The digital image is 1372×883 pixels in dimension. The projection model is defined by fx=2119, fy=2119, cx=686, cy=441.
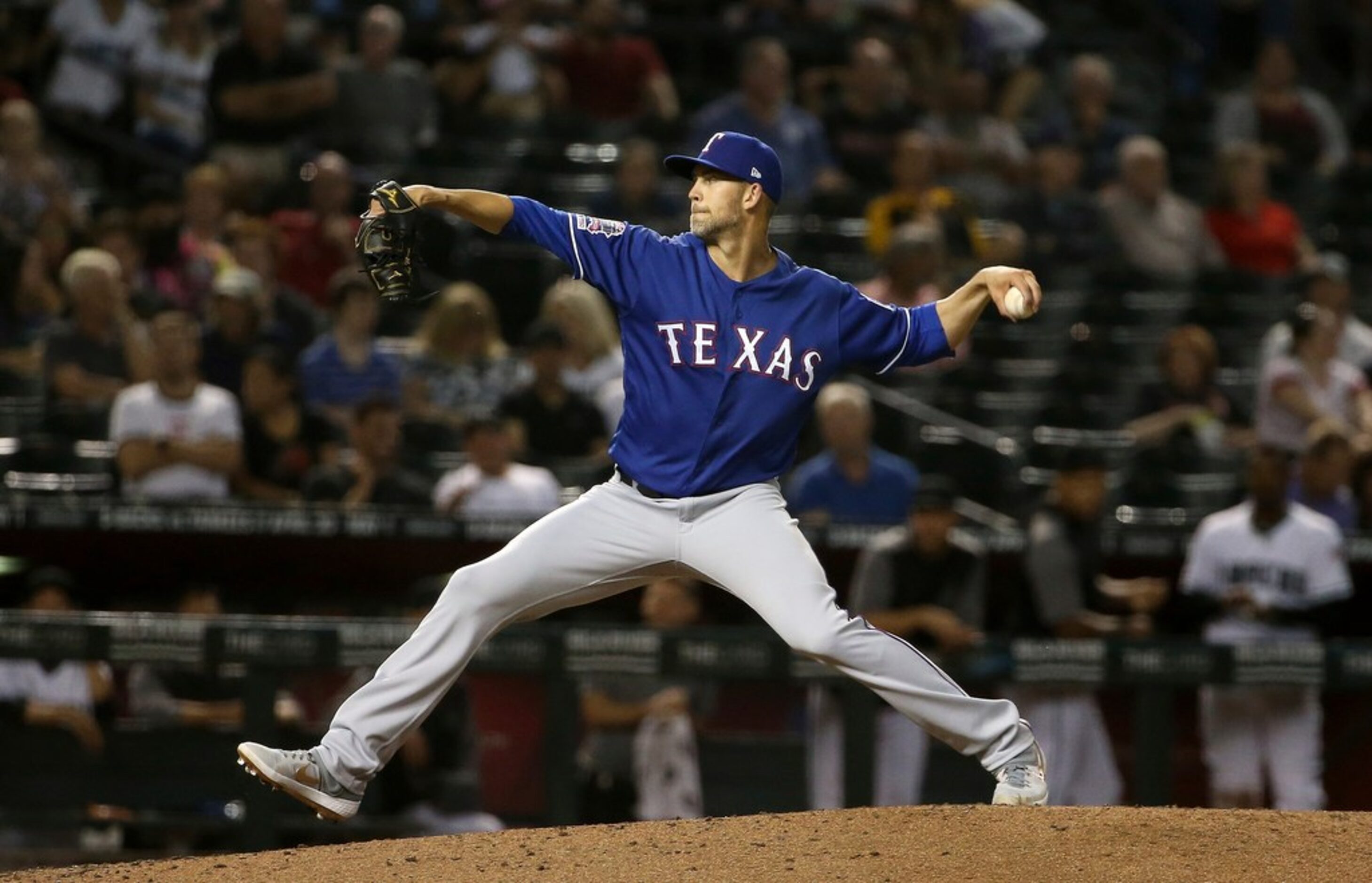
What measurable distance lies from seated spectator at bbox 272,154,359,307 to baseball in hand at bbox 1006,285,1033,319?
214 inches

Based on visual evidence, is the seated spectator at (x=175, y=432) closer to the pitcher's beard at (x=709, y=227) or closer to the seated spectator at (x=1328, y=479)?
the pitcher's beard at (x=709, y=227)

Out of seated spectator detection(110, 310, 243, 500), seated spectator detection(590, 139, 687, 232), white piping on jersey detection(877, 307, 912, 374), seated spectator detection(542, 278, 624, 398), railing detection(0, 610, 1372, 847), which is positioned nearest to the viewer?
white piping on jersey detection(877, 307, 912, 374)

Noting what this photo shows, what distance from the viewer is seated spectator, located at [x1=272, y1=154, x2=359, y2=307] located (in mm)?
9992

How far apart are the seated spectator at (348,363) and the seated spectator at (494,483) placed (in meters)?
0.77

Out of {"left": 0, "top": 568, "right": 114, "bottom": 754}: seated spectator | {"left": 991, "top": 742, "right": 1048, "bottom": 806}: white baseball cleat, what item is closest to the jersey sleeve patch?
{"left": 991, "top": 742, "right": 1048, "bottom": 806}: white baseball cleat

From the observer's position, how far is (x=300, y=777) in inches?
196

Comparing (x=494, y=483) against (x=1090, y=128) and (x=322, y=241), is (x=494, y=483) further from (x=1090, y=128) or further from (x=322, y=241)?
(x=1090, y=128)

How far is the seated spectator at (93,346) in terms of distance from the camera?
29.0 ft

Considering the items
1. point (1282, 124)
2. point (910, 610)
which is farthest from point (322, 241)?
point (1282, 124)

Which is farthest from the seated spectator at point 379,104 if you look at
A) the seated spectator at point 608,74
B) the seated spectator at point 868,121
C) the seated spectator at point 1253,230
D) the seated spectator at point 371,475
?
the seated spectator at point 1253,230

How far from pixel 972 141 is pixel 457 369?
12.9 feet

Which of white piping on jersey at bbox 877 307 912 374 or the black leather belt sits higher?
white piping on jersey at bbox 877 307 912 374

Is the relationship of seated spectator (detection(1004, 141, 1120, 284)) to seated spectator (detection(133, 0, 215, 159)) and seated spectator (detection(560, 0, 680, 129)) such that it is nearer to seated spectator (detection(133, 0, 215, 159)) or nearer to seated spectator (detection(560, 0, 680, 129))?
seated spectator (detection(560, 0, 680, 129))

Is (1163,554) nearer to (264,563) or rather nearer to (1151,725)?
(1151,725)
